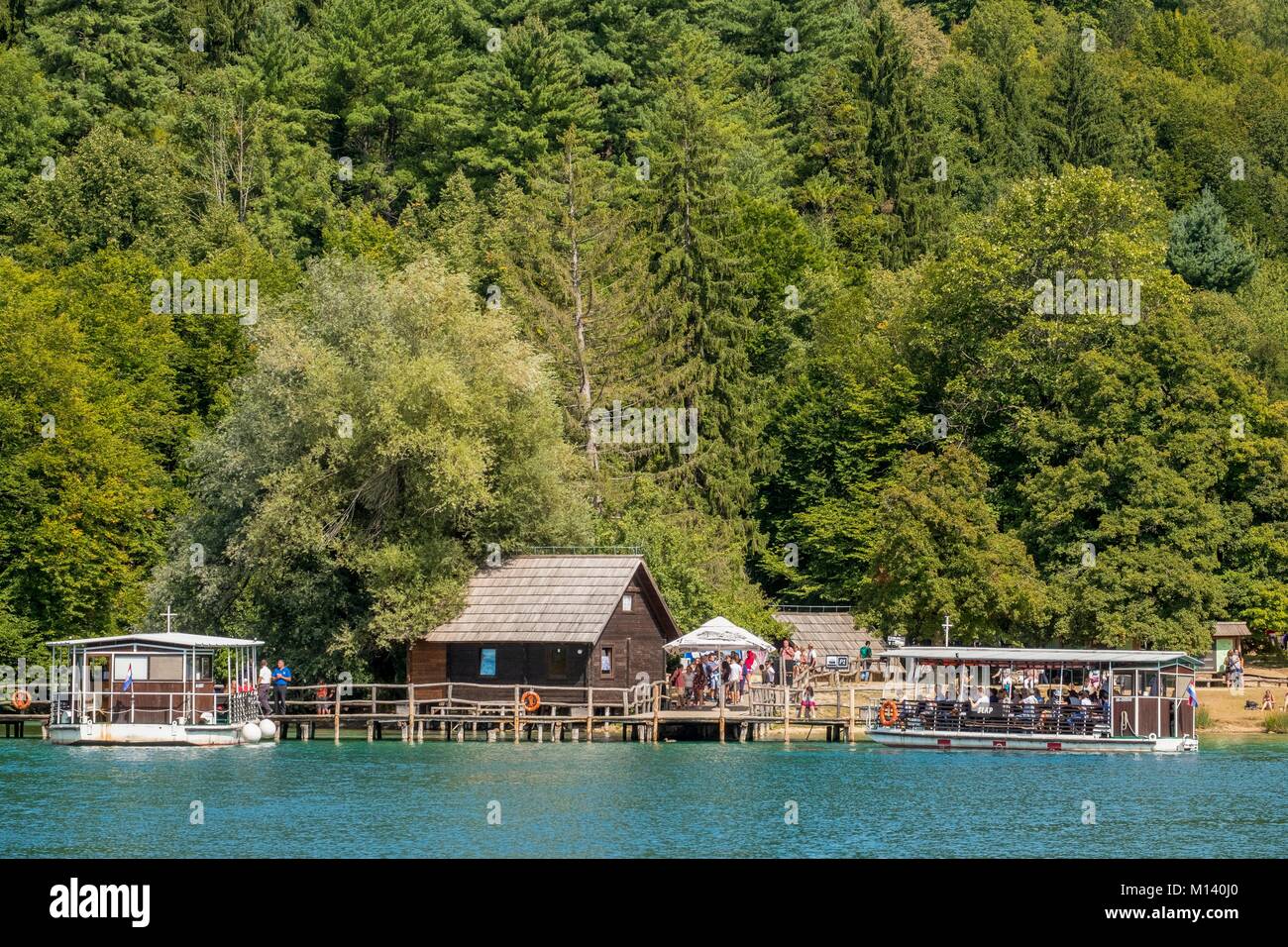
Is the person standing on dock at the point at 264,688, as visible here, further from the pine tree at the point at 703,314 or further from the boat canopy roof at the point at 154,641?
→ the pine tree at the point at 703,314

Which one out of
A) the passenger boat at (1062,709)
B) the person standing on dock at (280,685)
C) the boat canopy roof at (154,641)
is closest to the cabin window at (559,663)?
the person standing on dock at (280,685)

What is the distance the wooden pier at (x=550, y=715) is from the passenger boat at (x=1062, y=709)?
239 cm

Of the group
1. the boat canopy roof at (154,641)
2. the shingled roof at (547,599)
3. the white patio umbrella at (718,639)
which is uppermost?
the shingled roof at (547,599)

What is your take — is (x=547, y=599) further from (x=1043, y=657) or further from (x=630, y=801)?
(x=630, y=801)

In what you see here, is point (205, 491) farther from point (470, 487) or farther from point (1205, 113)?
point (1205, 113)

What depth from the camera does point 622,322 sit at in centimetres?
7756

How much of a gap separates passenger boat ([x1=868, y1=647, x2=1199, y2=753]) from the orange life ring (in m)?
0.10

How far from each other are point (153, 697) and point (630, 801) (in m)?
18.2

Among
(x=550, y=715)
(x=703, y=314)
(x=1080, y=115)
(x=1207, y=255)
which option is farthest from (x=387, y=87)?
(x=550, y=715)

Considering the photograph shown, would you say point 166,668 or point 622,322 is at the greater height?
point 622,322

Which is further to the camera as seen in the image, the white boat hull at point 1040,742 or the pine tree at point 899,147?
the pine tree at point 899,147

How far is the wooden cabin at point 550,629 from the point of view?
5753 centimetres
